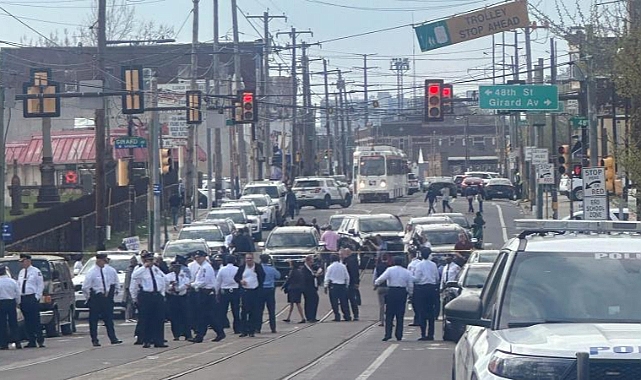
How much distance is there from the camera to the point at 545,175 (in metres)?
41.5

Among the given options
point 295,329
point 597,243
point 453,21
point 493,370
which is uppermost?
point 453,21

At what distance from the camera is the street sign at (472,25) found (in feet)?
117

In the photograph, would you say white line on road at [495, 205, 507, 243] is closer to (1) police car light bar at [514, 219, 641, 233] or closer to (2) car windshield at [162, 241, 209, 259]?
(2) car windshield at [162, 241, 209, 259]

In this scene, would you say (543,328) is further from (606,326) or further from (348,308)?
(348,308)

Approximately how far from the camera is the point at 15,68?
102 m

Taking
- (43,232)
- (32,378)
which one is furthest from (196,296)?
(43,232)

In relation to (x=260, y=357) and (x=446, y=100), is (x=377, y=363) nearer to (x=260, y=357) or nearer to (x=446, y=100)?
(x=260, y=357)

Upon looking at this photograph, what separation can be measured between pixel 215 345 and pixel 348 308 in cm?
616

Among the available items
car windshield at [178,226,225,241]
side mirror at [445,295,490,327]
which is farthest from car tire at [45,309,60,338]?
side mirror at [445,295,490,327]

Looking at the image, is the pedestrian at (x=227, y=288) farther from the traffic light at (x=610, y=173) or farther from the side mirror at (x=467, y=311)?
the side mirror at (x=467, y=311)

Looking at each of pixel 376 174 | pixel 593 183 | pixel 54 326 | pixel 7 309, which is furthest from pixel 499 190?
pixel 7 309

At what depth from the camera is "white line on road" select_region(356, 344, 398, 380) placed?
54.2ft

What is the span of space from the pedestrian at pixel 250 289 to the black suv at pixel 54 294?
4226mm

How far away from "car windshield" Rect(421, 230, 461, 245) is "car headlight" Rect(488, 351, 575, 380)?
29332mm
